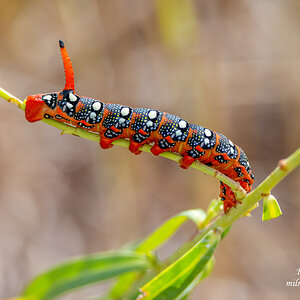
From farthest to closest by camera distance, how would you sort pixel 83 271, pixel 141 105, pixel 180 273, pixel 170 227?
pixel 141 105
pixel 83 271
pixel 170 227
pixel 180 273

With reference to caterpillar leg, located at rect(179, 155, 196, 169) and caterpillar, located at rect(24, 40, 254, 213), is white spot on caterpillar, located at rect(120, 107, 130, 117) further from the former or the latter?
caterpillar leg, located at rect(179, 155, 196, 169)

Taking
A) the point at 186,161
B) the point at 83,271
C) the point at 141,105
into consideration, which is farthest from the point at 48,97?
the point at 141,105

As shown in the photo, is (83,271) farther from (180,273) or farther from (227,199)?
(227,199)

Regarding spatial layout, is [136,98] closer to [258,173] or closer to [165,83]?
[165,83]

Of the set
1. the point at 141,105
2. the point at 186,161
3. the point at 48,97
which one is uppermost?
the point at 141,105

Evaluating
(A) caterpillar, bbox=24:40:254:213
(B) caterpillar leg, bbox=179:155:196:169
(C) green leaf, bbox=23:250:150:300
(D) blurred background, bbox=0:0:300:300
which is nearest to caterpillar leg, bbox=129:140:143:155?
(A) caterpillar, bbox=24:40:254:213

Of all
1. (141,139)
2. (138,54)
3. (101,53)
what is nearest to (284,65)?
(138,54)

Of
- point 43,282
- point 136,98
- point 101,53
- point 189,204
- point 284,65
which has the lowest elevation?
point 43,282
